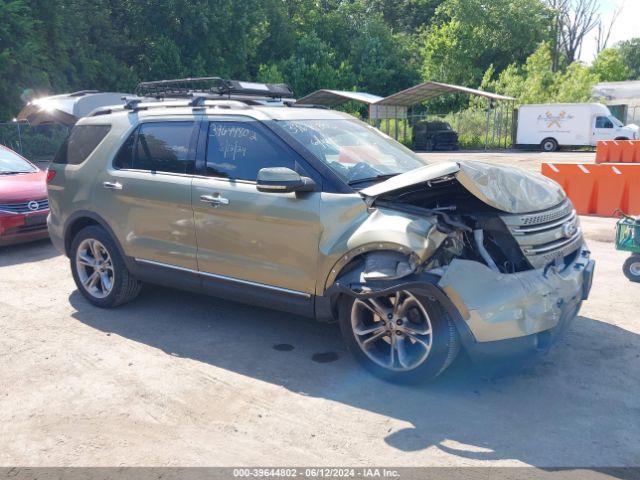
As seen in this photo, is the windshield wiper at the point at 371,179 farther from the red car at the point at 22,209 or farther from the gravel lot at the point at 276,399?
the red car at the point at 22,209

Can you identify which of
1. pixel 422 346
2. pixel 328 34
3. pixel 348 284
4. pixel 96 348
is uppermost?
pixel 328 34

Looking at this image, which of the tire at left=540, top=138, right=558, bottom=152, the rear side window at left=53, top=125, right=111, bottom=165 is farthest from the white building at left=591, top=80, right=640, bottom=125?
the rear side window at left=53, top=125, right=111, bottom=165

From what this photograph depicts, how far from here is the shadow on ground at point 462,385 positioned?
3355 mm

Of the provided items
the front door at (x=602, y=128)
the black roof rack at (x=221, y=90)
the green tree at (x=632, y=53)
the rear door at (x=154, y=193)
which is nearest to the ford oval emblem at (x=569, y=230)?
the rear door at (x=154, y=193)

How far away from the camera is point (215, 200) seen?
185 inches

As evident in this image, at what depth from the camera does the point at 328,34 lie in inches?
1767

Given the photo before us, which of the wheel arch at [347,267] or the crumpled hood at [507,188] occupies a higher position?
the crumpled hood at [507,188]

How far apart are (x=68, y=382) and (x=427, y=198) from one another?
2835 millimetres

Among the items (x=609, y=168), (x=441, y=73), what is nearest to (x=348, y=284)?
(x=609, y=168)

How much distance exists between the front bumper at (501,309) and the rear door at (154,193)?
90.2 inches

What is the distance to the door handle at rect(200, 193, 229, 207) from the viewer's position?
4648mm

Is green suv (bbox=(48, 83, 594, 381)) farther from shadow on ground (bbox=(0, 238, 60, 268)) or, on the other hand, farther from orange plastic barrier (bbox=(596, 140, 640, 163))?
orange plastic barrier (bbox=(596, 140, 640, 163))

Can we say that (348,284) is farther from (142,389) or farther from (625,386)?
(625,386)

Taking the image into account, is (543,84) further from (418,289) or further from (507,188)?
(418,289)
